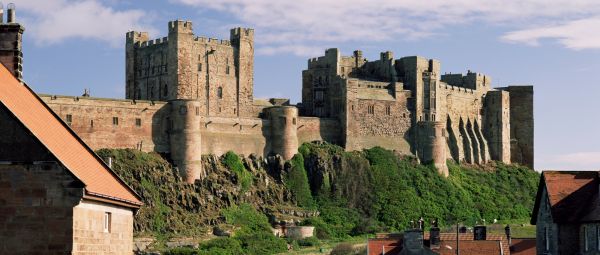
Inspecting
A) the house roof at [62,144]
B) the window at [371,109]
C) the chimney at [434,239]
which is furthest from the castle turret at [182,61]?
the house roof at [62,144]

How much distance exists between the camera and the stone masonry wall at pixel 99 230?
15781 mm

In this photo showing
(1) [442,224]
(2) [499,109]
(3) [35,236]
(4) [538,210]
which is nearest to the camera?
(3) [35,236]

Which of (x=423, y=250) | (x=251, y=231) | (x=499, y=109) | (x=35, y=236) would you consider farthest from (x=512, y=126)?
(x=35, y=236)

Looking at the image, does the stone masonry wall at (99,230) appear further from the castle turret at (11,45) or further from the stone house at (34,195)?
the castle turret at (11,45)

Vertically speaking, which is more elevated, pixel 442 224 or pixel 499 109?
pixel 499 109

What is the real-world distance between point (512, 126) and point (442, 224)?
31.1m

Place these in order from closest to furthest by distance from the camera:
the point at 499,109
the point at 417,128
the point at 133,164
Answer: the point at 133,164
the point at 417,128
the point at 499,109

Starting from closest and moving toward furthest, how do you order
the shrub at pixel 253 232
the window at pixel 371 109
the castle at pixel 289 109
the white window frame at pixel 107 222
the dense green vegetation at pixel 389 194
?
1. the white window frame at pixel 107 222
2. the shrub at pixel 253 232
3. the castle at pixel 289 109
4. the dense green vegetation at pixel 389 194
5. the window at pixel 371 109

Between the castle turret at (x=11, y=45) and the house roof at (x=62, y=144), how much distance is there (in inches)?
7.5

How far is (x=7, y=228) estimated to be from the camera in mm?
15453

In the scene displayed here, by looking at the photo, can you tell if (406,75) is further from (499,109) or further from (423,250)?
(423,250)

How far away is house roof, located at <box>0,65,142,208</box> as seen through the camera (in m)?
16.1

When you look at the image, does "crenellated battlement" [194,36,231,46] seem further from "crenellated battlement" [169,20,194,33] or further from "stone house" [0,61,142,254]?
"stone house" [0,61,142,254]

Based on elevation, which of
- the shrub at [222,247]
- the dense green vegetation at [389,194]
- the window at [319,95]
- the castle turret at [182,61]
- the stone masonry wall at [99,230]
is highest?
the castle turret at [182,61]
